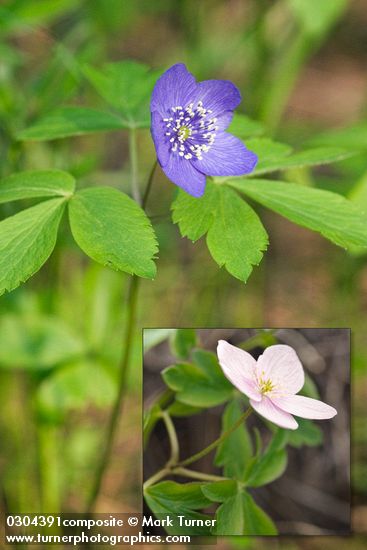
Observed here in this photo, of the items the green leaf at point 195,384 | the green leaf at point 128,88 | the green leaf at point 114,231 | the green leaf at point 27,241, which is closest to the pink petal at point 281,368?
the green leaf at point 195,384

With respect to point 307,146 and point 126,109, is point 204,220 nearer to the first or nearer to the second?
point 126,109

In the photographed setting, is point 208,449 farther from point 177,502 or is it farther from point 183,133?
point 183,133

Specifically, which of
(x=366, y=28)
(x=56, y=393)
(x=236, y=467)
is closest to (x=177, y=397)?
(x=236, y=467)

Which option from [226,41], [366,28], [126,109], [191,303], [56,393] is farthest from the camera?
[366,28]

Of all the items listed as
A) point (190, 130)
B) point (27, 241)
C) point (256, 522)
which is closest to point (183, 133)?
point (190, 130)

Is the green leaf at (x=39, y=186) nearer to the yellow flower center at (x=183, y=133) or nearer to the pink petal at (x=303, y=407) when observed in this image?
the yellow flower center at (x=183, y=133)

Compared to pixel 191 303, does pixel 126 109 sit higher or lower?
higher

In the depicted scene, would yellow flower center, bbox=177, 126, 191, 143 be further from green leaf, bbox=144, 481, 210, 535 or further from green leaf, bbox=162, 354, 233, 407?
green leaf, bbox=144, 481, 210, 535
